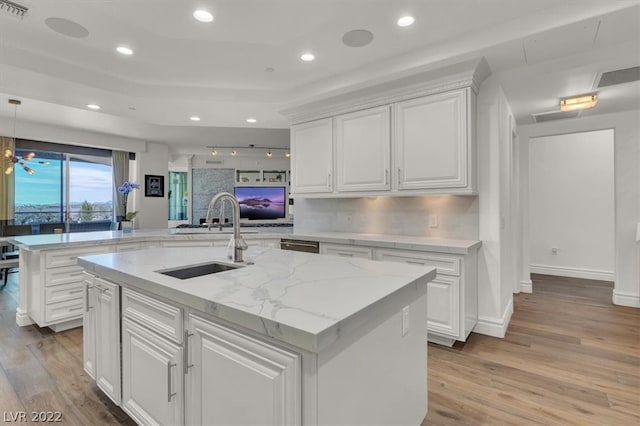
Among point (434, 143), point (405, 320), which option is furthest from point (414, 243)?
point (405, 320)

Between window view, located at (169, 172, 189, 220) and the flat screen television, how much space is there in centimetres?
175

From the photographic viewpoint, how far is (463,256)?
2666 mm

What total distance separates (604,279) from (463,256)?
175 inches

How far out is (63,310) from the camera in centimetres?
324

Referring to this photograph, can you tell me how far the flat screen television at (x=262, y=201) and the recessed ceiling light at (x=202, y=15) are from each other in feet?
21.3

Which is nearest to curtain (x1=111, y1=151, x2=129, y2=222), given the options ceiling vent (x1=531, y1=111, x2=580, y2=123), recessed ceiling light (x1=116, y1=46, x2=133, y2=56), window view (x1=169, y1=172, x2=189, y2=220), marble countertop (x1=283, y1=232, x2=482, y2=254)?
window view (x1=169, y1=172, x2=189, y2=220)

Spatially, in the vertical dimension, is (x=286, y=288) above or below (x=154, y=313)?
above

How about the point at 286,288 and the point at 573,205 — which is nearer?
the point at 286,288

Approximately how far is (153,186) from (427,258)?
6841mm

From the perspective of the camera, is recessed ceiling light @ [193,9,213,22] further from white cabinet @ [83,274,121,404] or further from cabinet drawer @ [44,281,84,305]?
cabinet drawer @ [44,281,84,305]

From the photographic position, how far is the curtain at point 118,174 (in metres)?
7.06

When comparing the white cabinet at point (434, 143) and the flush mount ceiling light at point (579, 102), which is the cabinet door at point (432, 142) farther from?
the flush mount ceiling light at point (579, 102)

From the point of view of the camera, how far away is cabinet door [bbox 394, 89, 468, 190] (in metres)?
2.87

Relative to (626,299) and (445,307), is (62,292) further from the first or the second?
(626,299)
